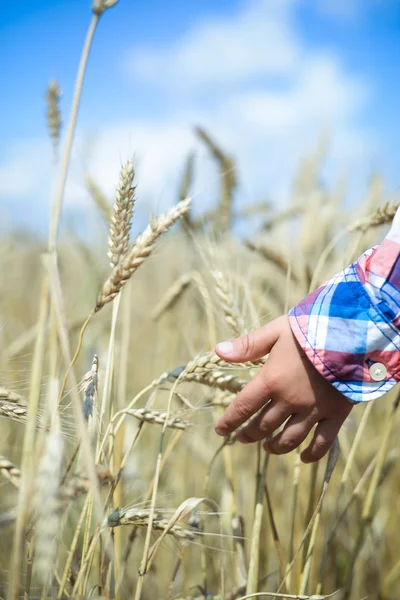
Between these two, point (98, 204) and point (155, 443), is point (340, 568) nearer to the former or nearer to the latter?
point (155, 443)

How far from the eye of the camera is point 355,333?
0.73 metres

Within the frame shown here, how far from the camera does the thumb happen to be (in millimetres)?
727

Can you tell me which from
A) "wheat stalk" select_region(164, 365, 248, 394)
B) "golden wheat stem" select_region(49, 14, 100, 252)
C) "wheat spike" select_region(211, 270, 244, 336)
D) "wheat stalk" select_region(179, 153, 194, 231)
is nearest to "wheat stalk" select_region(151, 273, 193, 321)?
"wheat stalk" select_region(179, 153, 194, 231)

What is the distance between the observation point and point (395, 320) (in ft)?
2.39

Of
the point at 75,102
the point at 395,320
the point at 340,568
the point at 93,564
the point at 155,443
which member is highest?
the point at 75,102

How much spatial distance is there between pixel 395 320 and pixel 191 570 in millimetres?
971

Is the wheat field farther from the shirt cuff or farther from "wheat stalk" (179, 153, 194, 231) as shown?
the shirt cuff

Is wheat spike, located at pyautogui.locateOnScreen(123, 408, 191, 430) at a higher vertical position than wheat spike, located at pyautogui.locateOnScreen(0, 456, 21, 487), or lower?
higher

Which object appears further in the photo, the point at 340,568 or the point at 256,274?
the point at 256,274

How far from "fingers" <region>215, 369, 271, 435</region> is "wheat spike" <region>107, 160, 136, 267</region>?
27cm

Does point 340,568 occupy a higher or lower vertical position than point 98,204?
lower

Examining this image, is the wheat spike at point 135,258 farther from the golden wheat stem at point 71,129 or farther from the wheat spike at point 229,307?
the wheat spike at point 229,307

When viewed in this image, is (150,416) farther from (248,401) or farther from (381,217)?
(381,217)

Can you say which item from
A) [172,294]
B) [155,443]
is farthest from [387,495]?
[172,294]
